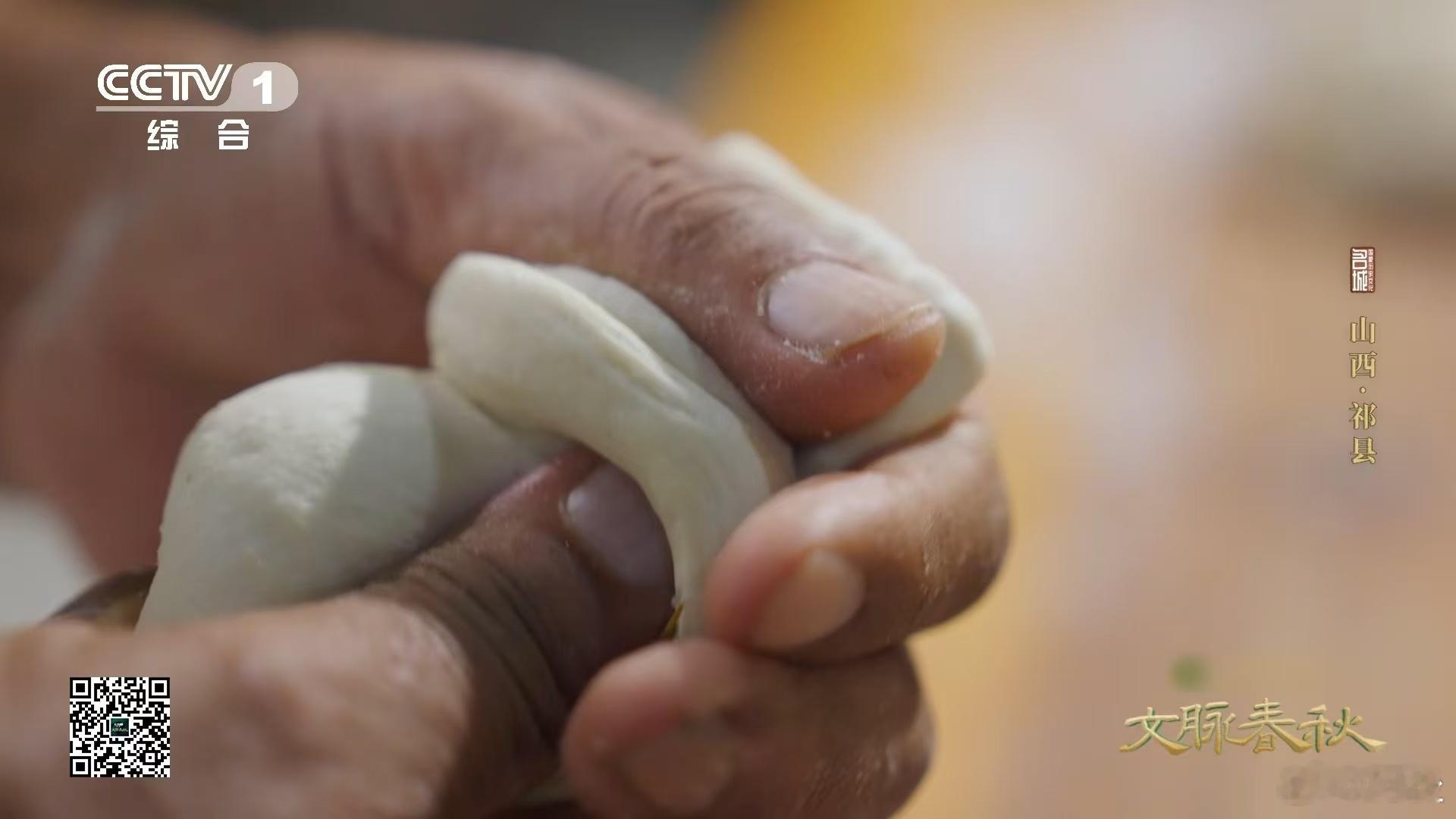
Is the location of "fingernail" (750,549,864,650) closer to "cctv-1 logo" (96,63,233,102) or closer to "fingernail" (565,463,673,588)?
"fingernail" (565,463,673,588)

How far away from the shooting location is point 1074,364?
839 mm

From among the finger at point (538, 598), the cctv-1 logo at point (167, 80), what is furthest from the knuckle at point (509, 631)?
the cctv-1 logo at point (167, 80)

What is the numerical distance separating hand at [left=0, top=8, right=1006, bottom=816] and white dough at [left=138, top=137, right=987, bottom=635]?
2 cm

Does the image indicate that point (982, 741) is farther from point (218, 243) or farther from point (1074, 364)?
point (218, 243)

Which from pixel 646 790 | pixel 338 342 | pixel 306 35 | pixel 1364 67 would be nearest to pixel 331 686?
pixel 646 790

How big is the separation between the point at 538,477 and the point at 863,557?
110 millimetres

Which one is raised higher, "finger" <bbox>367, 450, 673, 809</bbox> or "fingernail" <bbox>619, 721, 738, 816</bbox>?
"finger" <bbox>367, 450, 673, 809</bbox>

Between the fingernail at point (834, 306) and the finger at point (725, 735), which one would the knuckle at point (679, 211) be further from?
the finger at point (725, 735)

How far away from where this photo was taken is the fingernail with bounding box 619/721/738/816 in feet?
1.03

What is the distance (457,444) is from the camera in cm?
36

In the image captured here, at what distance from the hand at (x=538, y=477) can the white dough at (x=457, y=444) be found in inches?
0.7

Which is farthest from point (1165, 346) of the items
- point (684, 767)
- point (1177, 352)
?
point (684, 767)

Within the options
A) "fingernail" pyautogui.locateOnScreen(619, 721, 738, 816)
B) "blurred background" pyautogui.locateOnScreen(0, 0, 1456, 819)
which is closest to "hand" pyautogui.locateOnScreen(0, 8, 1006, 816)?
"fingernail" pyautogui.locateOnScreen(619, 721, 738, 816)

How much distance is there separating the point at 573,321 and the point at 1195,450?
1.86ft
